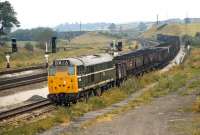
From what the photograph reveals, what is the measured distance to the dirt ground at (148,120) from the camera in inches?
769

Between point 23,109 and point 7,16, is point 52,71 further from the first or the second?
point 7,16

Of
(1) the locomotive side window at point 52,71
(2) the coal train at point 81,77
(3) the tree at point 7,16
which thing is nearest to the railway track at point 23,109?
(2) the coal train at point 81,77

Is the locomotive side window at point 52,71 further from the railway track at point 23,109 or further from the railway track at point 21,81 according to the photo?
the railway track at point 21,81

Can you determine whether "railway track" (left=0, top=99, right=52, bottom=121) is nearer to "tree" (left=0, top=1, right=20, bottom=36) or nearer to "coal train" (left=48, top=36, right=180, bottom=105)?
"coal train" (left=48, top=36, right=180, bottom=105)

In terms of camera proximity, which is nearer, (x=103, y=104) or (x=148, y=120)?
(x=148, y=120)

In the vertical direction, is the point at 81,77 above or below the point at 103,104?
above

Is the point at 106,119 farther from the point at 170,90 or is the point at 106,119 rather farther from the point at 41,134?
the point at 170,90

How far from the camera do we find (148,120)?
21984 mm

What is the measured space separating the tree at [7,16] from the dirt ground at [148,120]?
71.4 metres

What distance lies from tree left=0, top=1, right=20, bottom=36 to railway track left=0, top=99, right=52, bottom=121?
66.3 meters

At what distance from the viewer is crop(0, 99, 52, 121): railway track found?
1029 inches

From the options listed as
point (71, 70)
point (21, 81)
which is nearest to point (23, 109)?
point (71, 70)

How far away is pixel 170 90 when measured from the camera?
115ft

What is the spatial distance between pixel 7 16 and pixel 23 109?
70701 mm
